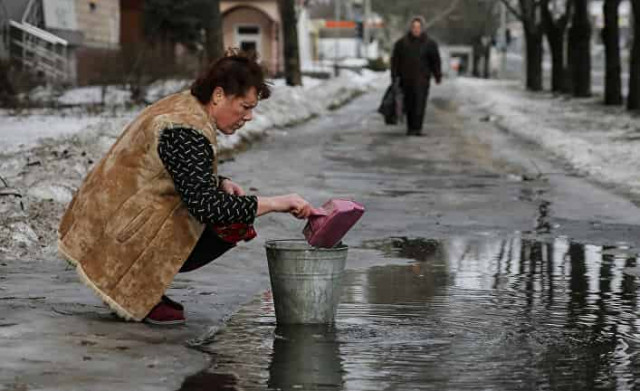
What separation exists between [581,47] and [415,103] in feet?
57.2

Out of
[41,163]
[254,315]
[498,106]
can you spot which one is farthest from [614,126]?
[254,315]

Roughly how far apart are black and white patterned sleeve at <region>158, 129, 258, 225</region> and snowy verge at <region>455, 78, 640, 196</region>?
28.5 feet

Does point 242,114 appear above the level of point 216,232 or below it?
above

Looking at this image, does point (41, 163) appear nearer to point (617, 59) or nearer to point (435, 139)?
point (435, 139)

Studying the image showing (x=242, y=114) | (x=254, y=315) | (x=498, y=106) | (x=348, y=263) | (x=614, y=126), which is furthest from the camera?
(x=498, y=106)

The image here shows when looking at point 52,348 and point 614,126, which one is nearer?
point 52,348

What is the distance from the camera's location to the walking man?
23.6 m

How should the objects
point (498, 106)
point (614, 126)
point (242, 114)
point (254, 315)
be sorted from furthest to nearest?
point (498, 106), point (614, 126), point (254, 315), point (242, 114)

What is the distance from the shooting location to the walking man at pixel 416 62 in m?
23.6

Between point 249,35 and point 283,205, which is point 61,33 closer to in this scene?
point 249,35

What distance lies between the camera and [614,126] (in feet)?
87.9

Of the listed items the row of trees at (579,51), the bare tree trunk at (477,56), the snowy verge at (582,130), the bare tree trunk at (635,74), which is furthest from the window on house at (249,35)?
Result: the bare tree trunk at (635,74)

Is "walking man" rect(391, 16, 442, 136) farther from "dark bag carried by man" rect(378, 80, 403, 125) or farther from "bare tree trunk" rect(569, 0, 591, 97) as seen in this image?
"bare tree trunk" rect(569, 0, 591, 97)

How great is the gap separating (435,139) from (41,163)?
36.0ft
